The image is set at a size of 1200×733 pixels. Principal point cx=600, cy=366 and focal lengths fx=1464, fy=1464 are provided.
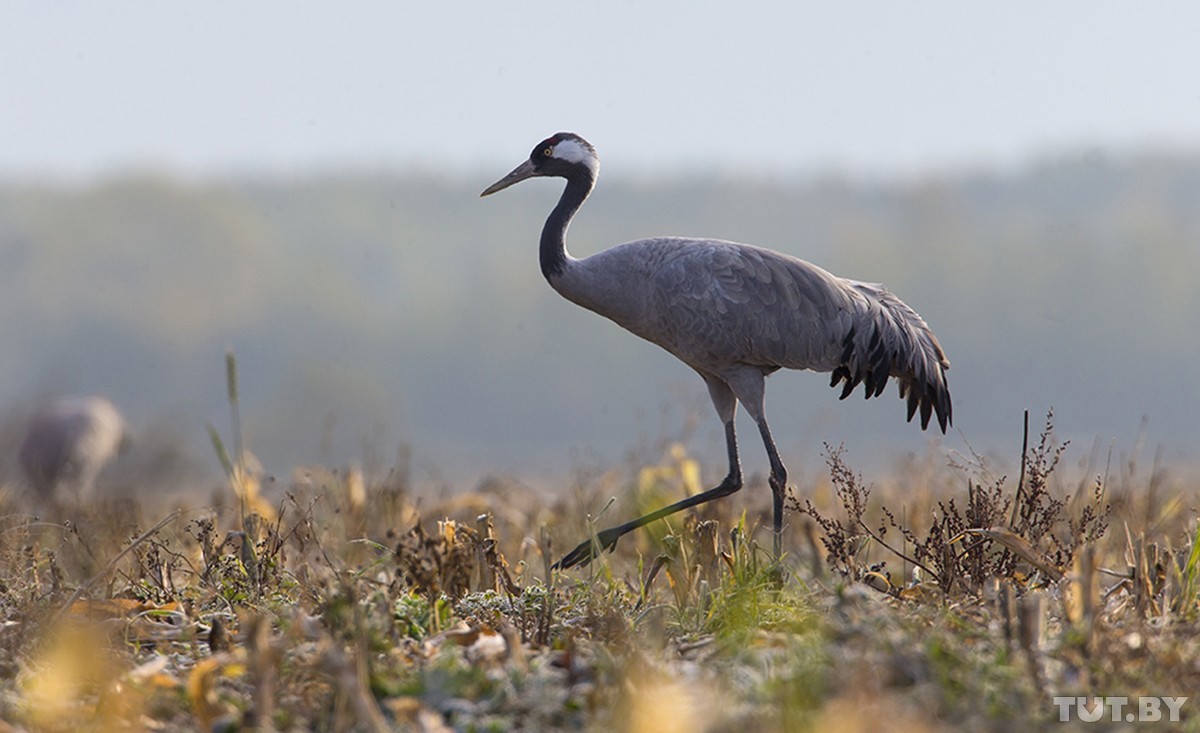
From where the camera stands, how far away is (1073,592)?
13.1 ft

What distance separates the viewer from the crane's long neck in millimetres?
6336

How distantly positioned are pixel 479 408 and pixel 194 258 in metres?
17.5

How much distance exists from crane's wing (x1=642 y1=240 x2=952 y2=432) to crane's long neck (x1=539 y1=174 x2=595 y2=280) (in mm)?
439

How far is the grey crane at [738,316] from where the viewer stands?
6203 millimetres

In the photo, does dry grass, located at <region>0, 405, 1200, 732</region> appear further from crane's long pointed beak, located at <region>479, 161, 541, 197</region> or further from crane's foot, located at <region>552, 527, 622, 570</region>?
crane's long pointed beak, located at <region>479, 161, 541, 197</region>

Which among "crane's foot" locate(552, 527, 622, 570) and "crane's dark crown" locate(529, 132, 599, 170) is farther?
"crane's dark crown" locate(529, 132, 599, 170)

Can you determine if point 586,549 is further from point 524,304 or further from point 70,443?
point 524,304

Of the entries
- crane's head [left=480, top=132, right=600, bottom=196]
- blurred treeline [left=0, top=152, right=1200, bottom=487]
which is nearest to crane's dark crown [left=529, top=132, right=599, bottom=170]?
crane's head [left=480, top=132, right=600, bottom=196]

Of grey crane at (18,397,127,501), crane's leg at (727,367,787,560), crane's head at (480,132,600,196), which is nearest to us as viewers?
crane's leg at (727,367,787,560)

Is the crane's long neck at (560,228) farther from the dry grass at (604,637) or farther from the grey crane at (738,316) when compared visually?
the dry grass at (604,637)

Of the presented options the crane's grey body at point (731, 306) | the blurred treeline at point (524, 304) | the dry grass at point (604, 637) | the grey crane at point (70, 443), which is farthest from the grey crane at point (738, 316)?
the blurred treeline at point (524, 304)

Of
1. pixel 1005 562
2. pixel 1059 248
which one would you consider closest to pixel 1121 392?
pixel 1059 248

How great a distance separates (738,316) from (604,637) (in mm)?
2467
